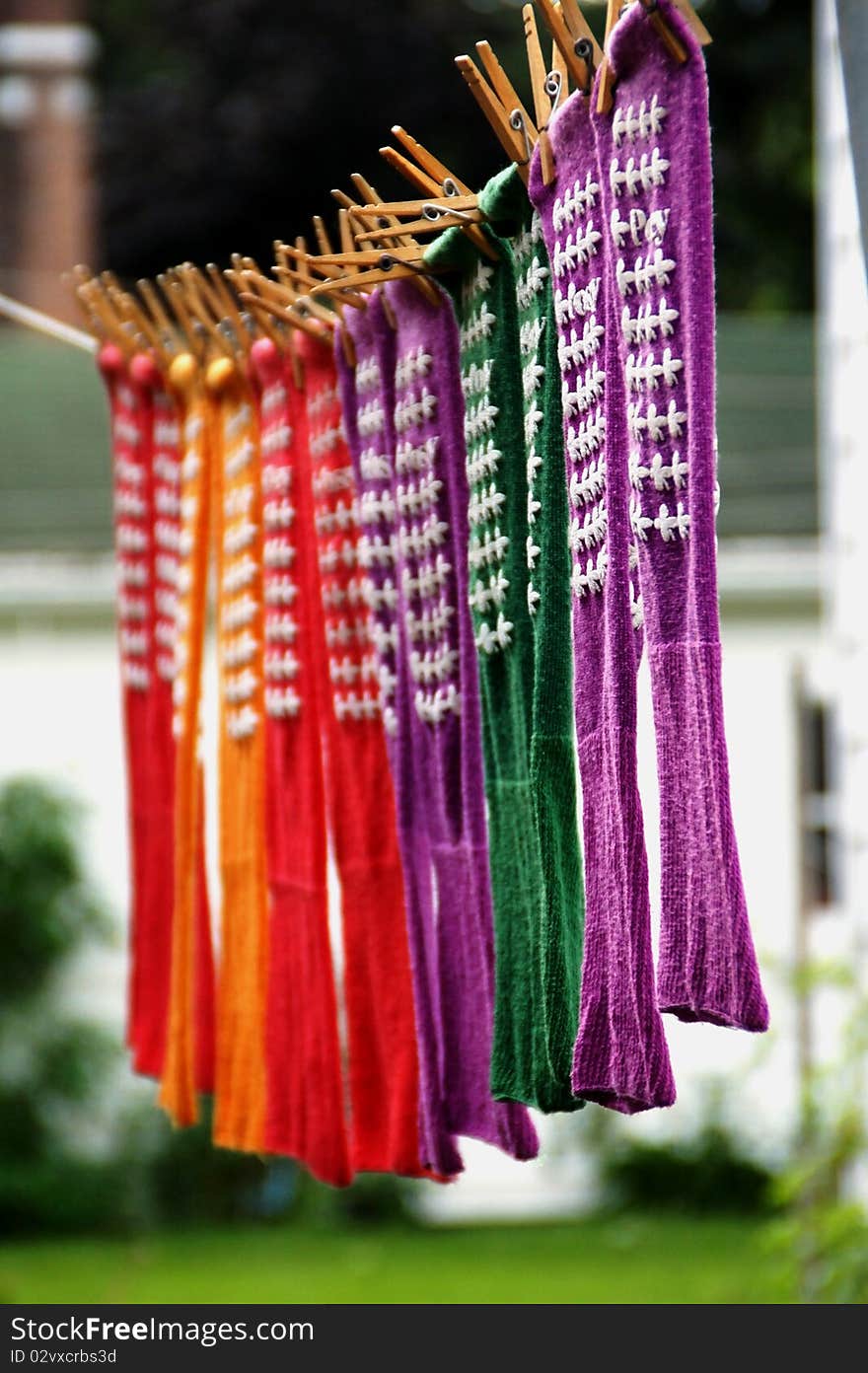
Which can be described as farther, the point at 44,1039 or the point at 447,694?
the point at 44,1039

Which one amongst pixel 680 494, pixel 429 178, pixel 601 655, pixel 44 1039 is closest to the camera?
pixel 680 494

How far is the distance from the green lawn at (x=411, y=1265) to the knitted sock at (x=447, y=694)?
4.11 meters

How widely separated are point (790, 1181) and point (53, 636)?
456 centimetres

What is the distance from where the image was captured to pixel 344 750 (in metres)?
2.04

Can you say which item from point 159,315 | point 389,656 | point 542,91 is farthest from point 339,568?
point 542,91

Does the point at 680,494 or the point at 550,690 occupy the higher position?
the point at 680,494

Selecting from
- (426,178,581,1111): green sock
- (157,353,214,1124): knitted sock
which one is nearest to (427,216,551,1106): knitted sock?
(426,178,581,1111): green sock

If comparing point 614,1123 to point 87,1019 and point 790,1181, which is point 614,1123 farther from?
point 790,1181

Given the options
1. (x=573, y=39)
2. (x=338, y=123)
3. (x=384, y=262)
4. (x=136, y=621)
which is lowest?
(x=136, y=621)

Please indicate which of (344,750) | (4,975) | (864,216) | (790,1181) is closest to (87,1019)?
(4,975)

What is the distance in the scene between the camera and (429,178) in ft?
5.93

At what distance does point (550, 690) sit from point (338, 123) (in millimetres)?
13380

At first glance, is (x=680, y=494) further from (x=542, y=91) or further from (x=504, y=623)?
(x=542, y=91)

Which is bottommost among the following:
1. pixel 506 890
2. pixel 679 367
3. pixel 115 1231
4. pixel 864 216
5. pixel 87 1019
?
pixel 115 1231
